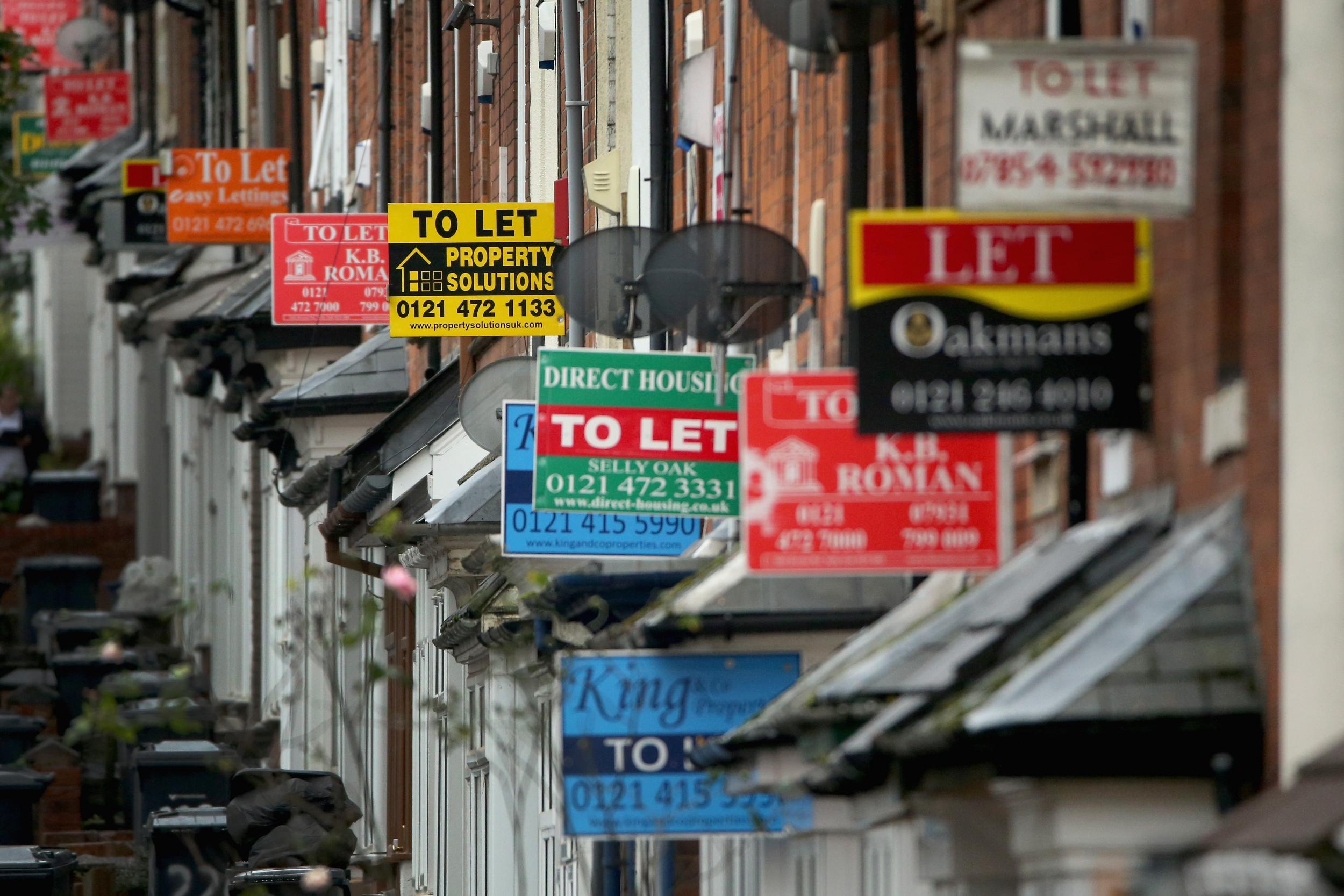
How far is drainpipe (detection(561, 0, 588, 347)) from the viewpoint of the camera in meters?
17.3

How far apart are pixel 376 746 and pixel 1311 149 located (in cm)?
1792

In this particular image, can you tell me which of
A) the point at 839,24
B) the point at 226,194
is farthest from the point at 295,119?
the point at 839,24

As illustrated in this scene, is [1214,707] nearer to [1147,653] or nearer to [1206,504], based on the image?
[1147,653]

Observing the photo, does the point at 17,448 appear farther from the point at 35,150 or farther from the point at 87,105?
→ the point at 87,105

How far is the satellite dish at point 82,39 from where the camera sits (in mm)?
47656

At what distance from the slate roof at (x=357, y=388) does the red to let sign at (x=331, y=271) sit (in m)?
3.43

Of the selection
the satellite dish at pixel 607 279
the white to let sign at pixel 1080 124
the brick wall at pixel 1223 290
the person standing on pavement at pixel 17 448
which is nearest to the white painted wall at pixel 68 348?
the person standing on pavement at pixel 17 448

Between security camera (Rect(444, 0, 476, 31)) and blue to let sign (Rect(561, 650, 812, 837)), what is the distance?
11561mm

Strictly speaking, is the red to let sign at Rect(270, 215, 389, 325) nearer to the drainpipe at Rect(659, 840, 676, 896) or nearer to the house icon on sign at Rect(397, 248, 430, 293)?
the house icon on sign at Rect(397, 248, 430, 293)

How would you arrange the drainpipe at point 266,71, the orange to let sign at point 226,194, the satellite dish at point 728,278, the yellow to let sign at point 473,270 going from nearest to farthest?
the satellite dish at point 728,278, the yellow to let sign at point 473,270, the orange to let sign at point 226,194, the drainpipe at point 266,71

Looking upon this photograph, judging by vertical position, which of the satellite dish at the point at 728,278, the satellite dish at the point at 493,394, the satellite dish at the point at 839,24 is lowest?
the satellite dish at the point at 493,394

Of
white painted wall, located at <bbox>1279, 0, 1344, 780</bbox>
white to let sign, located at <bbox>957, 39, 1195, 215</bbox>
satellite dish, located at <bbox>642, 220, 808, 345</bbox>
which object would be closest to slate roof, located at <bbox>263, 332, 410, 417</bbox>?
satellite dish, located at <bbox>642, 220, 808, 345</bbox>

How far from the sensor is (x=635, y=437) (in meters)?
12.8

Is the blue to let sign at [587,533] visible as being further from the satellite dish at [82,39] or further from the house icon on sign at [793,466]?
the satellite dish at [82,39]
